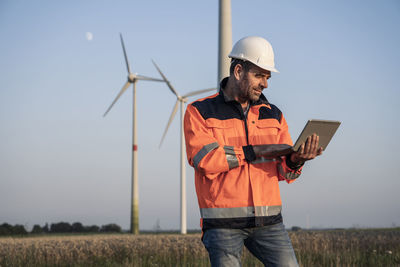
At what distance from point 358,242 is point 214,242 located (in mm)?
10766

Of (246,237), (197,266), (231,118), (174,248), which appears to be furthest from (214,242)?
(174,248)

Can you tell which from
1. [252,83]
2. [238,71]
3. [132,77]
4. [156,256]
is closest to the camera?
[252,83]

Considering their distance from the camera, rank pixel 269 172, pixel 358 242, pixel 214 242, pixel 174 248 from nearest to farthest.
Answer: pixel 214 242 → pixel 269 172 → pixel 174 248 → pixel 358 242

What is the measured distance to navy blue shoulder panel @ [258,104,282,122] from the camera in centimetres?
413

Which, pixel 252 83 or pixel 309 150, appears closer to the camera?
pixel 309 150

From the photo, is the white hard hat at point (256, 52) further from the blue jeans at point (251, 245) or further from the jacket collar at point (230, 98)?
the blue jeans at point (251, 245)

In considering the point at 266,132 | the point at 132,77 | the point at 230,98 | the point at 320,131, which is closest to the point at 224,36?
the point at 230,98

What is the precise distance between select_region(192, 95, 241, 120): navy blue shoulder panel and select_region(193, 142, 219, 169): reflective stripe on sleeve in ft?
0.98

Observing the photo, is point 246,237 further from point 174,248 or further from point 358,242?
point 358,242

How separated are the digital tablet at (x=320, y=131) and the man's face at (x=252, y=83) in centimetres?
58

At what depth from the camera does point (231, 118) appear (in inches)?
156

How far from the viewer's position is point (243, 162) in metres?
3.76

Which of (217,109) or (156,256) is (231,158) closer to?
(217,109)

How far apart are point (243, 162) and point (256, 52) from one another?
1043 mm
